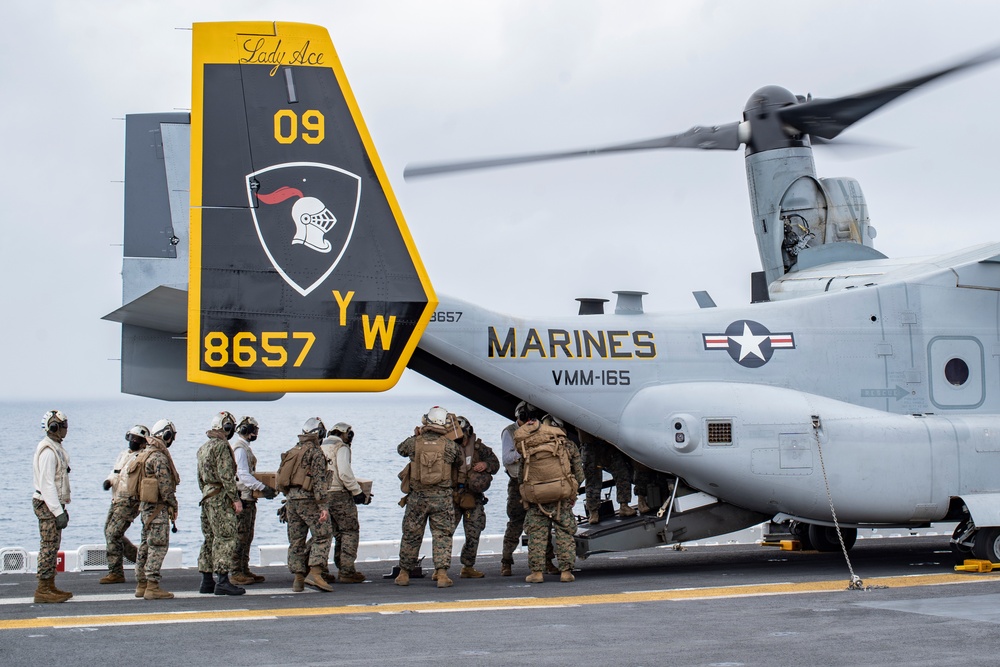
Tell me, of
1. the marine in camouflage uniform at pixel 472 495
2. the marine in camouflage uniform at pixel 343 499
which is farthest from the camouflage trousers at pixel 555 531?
the marine in camouflage uniform at pixel 343 499

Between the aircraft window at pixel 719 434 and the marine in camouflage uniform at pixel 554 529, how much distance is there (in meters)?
1.50

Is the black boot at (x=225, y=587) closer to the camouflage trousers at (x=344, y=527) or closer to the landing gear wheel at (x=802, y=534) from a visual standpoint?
the camouflage trousers at (x=344, y=527)

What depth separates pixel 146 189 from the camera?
37.3 ft

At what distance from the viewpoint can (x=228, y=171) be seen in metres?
9.91

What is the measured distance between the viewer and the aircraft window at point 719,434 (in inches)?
465

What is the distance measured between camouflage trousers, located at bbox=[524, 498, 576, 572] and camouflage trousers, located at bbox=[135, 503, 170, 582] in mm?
3620

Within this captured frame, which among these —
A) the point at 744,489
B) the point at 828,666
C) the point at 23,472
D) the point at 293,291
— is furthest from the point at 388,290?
the point at 23,472

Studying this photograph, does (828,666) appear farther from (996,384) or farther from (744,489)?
(996,384)

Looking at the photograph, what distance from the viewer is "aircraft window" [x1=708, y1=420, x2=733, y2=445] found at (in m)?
→ 11.8

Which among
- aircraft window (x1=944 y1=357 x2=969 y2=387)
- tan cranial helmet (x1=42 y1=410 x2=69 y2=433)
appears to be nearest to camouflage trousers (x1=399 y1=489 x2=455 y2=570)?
tan cranial helmet (x1=42 y1=410 x2=69 y2=433)

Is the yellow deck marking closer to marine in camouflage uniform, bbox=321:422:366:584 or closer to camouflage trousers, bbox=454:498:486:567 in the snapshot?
camouflage trousers, bbox=454:498:486:567

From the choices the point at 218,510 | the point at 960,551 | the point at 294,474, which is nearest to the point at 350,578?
the point at 294,474

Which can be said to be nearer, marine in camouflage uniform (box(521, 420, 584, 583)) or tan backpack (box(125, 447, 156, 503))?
tan backpack (box(125, 447, 156, 503))

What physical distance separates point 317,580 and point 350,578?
1084mm
